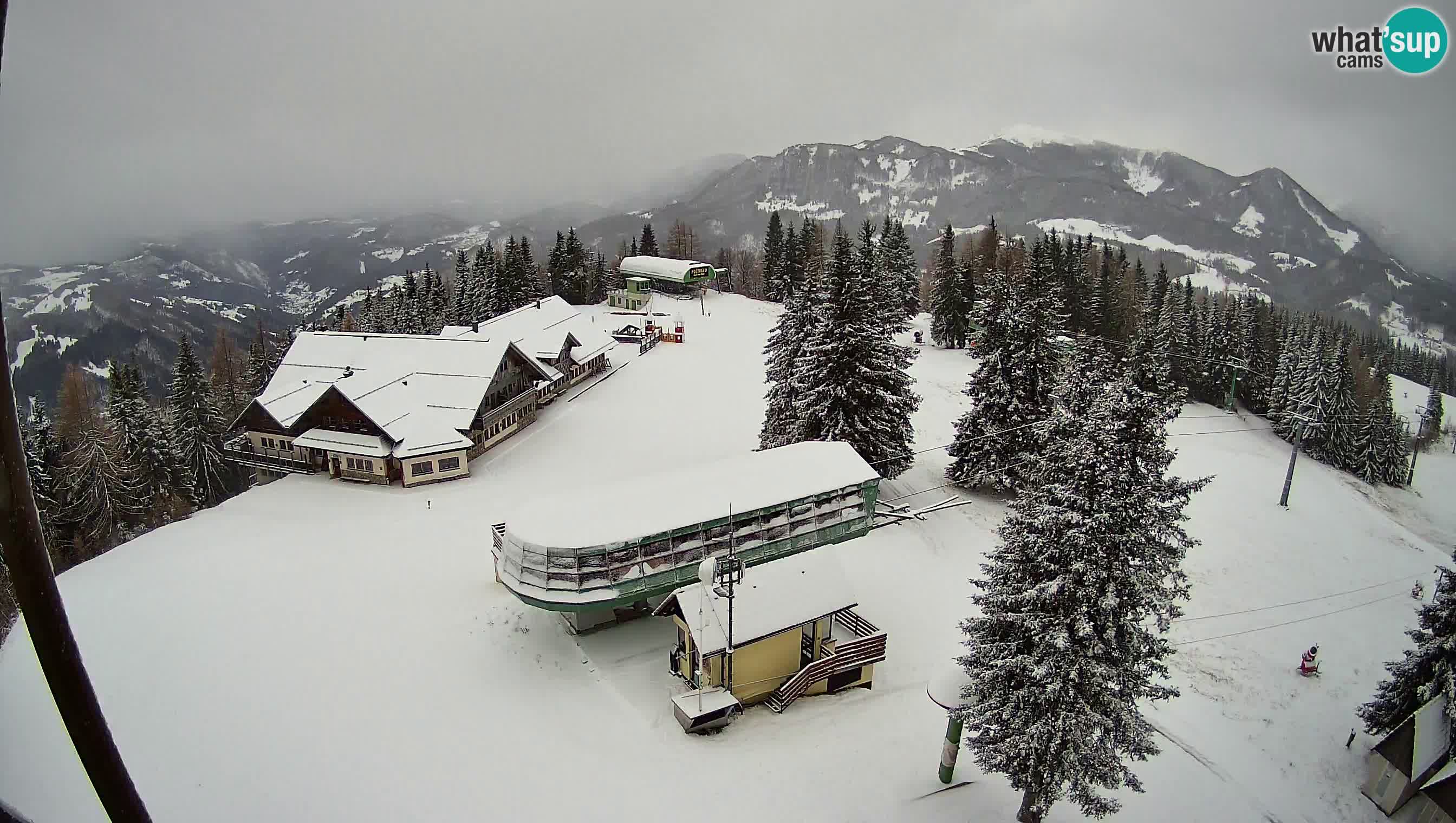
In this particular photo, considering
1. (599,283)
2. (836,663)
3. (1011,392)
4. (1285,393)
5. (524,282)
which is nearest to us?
(836,663)

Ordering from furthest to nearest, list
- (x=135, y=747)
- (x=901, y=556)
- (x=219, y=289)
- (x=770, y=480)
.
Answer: (x=219, y=289)
(x=901, y=556)
(x=770, y=480)
(x=135, y=747)

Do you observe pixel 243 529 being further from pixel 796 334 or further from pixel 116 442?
pixel 796 334

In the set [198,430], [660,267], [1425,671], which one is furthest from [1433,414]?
[198,430]

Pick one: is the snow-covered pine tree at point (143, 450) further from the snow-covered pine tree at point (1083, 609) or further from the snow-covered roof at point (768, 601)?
the snow-covered pine tree at point (1083, 609)

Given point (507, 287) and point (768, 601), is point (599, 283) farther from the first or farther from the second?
point (768, 601)

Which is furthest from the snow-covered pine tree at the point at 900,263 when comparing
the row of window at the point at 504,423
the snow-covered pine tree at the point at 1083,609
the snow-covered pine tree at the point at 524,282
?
the snow-covered pine tree at the point at 1083,609

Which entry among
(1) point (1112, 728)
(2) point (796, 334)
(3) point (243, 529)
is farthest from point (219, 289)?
(1) point (1112, 728)
